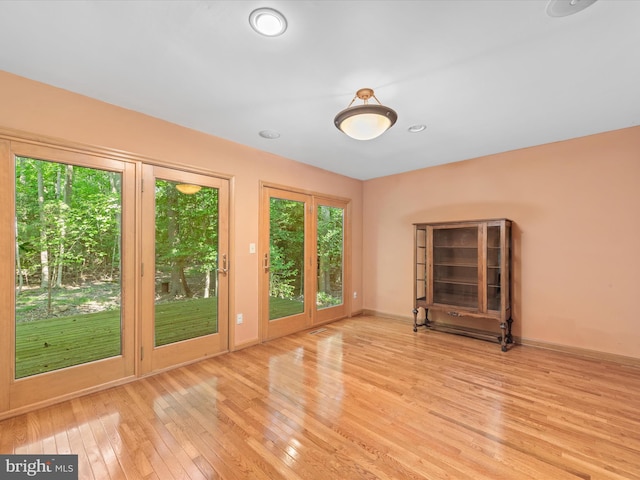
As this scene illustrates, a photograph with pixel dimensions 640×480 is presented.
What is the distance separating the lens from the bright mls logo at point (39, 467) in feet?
5.47

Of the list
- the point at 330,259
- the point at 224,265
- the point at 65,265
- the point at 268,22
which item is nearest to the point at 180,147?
the point at 224,265

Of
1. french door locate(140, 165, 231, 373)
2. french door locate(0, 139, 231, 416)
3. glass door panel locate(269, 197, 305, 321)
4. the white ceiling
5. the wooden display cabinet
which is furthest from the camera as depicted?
glass door panel locate(269, 197, 305, 321)

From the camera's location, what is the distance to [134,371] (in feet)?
9.20

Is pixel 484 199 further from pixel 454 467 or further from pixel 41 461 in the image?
pixel 41 461

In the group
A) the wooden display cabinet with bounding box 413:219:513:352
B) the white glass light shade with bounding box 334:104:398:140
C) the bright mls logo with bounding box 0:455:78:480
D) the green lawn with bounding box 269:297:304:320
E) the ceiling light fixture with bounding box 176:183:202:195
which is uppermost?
the white glass light shade with bounding box 334:104:398:140

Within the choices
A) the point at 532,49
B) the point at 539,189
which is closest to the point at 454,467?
the point at 532,49

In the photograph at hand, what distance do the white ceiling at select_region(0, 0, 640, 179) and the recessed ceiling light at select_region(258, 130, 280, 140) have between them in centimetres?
13

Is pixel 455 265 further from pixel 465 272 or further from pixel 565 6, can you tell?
pixel 565 6

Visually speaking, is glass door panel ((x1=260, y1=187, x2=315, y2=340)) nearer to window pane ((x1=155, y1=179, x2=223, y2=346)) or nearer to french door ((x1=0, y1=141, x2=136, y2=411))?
window pane ((x1=155, y1=179, x2=223, y2=346))

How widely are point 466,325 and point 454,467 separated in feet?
9.87

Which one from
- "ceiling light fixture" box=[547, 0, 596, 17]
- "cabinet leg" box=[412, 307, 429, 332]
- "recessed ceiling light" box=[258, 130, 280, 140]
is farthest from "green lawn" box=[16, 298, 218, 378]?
"ceiling light fixture" box=[547, 0, 596, 17]

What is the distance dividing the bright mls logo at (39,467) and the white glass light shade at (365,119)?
2889 millimetres

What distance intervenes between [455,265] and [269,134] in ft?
10.7

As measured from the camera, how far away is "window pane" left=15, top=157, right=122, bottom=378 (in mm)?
2303
